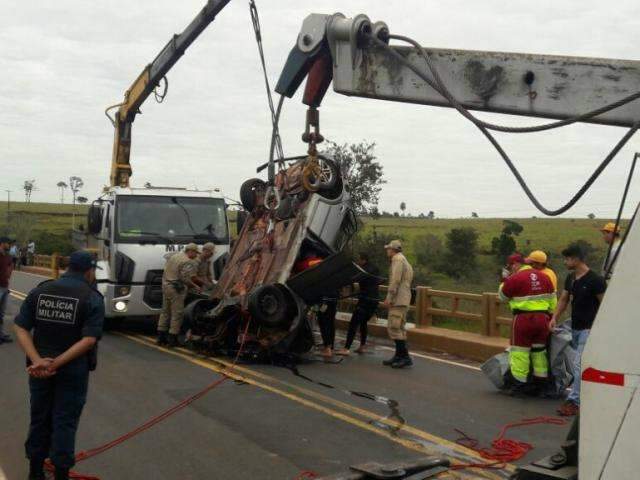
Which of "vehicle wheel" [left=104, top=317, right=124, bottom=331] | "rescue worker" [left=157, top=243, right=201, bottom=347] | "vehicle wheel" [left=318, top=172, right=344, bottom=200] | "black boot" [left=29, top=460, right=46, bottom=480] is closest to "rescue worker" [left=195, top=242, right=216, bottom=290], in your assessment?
"rescue worker" [left=157, top=243, right=201, bottom=347]

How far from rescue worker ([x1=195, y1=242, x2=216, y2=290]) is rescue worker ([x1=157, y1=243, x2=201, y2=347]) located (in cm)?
19

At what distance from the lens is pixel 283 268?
11.1 m

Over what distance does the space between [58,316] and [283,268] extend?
239 inches

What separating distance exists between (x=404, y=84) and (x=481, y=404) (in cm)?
453

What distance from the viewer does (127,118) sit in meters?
18.3

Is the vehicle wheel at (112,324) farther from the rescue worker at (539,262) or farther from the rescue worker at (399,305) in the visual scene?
the rescue worker at (539,262)

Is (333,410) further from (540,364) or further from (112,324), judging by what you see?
(112,324)

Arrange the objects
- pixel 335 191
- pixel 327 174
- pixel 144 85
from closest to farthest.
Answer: pixel 327 174 → pixel 335 191 → pixel 144 85

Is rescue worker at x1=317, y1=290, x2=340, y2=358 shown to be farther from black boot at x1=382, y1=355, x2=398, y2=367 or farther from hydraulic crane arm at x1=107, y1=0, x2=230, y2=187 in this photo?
hydraulic crane arm at x1=107, y1=0, x2=230, y2=187

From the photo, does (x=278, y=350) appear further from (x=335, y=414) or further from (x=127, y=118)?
(x=127, y=118)

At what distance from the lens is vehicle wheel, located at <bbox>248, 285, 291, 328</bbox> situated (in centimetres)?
1055

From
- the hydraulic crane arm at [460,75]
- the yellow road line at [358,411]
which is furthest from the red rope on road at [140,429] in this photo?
the hydraulic crane arm at [460,75]

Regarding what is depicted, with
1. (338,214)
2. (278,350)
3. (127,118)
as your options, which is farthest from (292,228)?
(127,118)

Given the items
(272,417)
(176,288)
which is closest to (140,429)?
(272,417)
